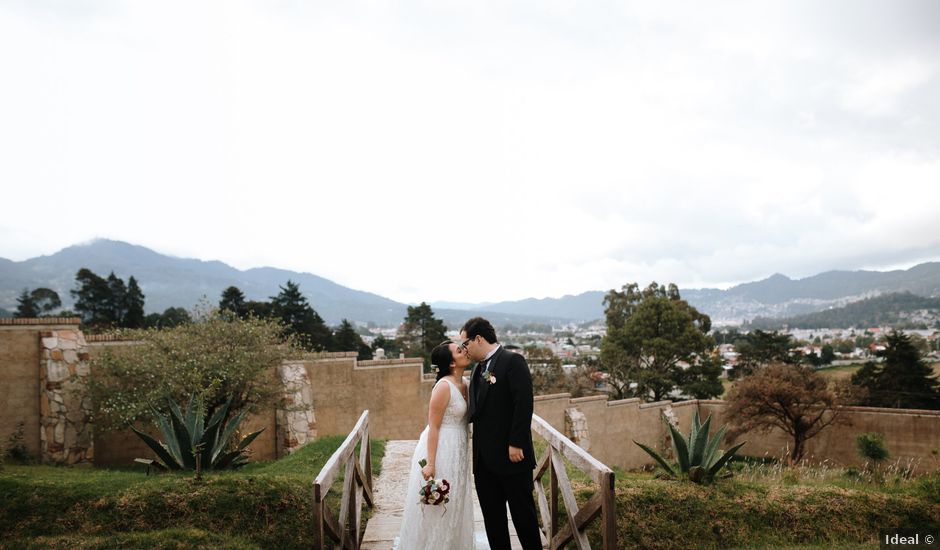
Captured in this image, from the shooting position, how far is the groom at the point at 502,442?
4418 millimetres

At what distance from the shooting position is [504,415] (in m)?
4.53

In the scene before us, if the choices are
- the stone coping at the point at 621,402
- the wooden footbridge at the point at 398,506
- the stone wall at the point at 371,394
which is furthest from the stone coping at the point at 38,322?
the stone coping at the point at 621,402

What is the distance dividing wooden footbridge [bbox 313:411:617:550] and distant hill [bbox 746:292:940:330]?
550 feet

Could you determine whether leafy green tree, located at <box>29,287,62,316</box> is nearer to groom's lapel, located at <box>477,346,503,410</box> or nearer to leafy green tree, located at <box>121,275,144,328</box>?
leafy green tree, located at <box>121,275,144,328</box>

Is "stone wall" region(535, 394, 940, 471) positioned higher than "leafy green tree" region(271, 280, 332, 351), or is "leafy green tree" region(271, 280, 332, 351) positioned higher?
"leafy green tree" region(271, 280, 332, 351)

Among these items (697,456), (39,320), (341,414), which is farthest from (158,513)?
(341,414)

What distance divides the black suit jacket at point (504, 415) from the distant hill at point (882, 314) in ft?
554

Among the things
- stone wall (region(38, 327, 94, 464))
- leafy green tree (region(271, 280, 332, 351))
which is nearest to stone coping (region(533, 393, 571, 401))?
stone wall (region(38, 327, 94, 464))

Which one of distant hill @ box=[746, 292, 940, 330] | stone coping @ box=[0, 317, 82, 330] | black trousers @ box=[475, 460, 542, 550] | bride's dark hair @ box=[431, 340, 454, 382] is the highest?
stone coping @ box=[0, 317, 82, 330]

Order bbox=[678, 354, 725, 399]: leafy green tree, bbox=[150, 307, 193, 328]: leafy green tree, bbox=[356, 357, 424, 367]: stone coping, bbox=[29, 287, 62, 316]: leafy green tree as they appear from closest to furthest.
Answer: bbox=[356, 357, 424, 367]: stone coping < bbox=[150, 307, 193, 328]: leafy green tree < bbox=[678, 354, 725, 399]: leafy green tree < bbox=[29, 287, 62, 316]: leafy green tree

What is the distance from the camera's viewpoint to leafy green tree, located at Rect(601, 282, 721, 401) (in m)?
30.7

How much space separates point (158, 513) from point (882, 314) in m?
201

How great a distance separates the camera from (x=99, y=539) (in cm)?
507

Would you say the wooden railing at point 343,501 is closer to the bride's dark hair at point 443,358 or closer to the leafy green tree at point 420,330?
the bride's dark hair at point 443,358
